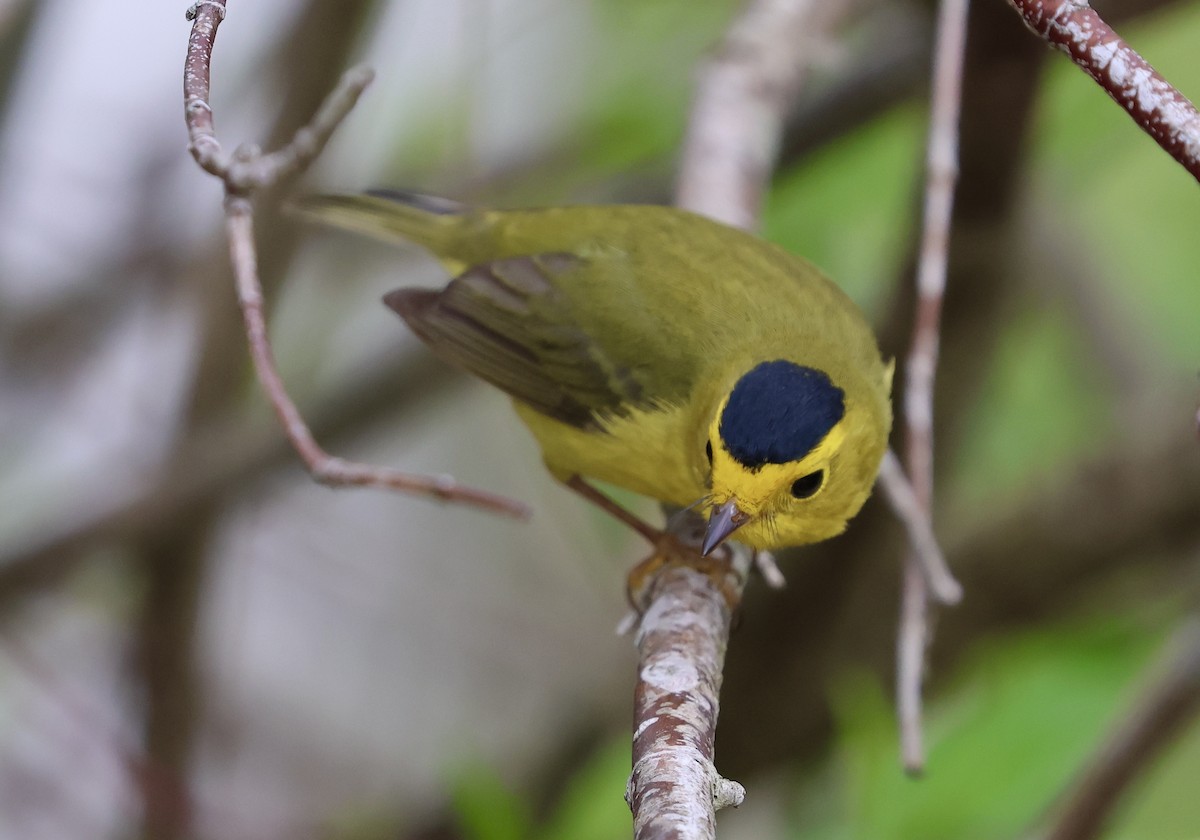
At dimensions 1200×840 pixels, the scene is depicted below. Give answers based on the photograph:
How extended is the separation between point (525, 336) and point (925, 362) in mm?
1076

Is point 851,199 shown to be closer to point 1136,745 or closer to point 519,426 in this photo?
point 519,426

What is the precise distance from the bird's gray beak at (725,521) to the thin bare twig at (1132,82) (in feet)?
3.98

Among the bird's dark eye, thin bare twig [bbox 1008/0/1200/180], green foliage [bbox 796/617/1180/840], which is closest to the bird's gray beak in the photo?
the bird's dark eye

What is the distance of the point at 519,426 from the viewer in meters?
4.96

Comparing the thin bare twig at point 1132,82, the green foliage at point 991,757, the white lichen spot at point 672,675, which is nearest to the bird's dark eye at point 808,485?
the green foliage at point 991,757

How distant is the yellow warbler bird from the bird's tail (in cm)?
1

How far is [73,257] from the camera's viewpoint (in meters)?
4.12

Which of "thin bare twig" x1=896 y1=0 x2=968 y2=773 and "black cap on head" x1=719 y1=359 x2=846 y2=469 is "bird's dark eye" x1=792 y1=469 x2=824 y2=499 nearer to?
"black cap on head" x1=719 y1=359 x2=846 y2=469

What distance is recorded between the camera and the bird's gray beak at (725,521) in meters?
2.32

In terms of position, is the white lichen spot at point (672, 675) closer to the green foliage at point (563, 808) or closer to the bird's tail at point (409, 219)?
the green foliage at point (563, 808)

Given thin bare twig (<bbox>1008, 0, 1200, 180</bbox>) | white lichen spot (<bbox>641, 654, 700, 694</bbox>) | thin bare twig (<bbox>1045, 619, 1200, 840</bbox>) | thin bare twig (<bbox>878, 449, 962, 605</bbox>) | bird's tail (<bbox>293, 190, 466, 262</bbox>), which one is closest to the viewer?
thin bare twig (<bbox>1008, 0, 1200, 180</bbox>)

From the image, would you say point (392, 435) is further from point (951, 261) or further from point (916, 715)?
point (916, 715)

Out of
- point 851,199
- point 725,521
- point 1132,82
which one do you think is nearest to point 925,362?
point 725,521

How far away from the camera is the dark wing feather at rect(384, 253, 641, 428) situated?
116 inches
